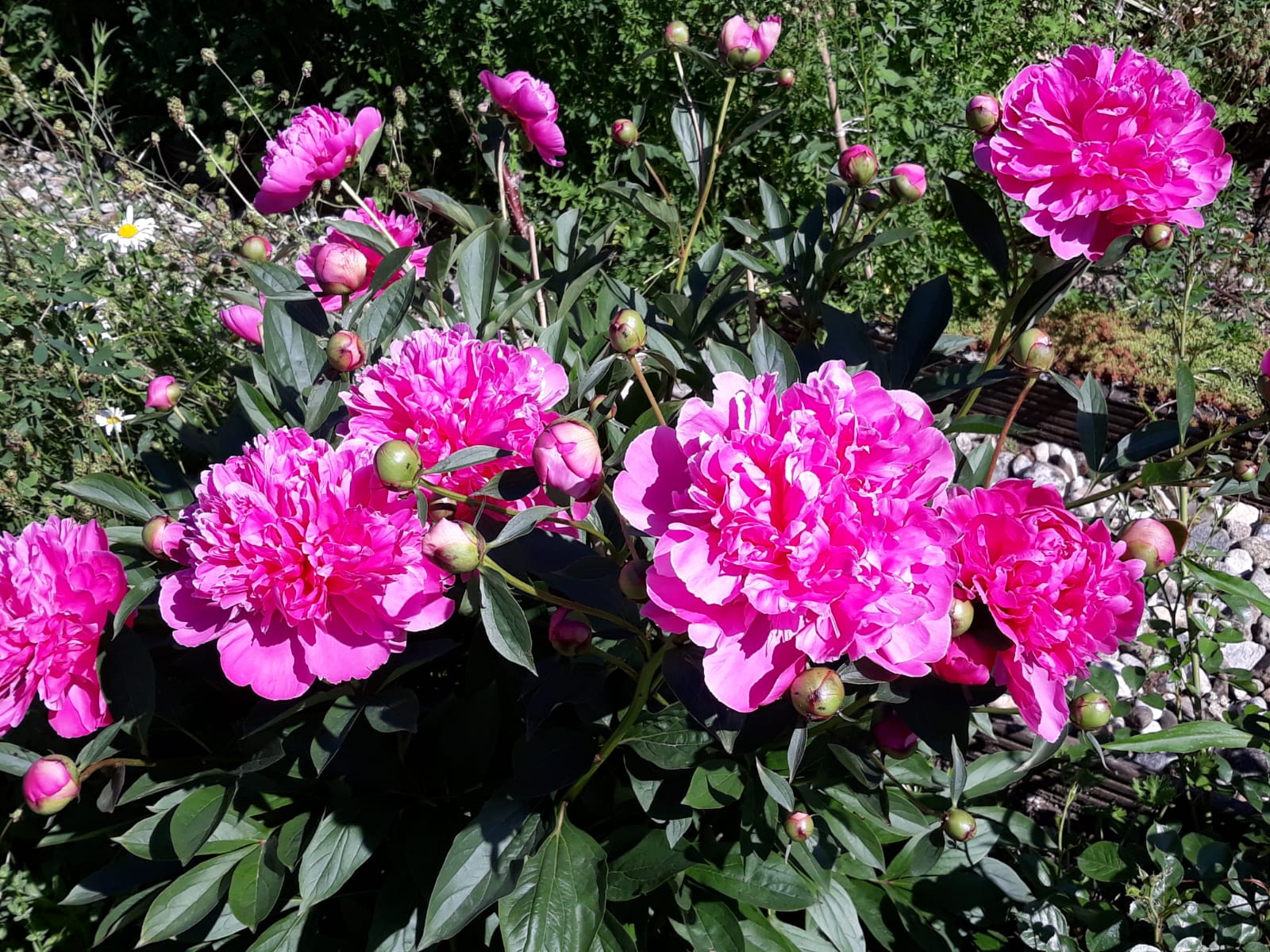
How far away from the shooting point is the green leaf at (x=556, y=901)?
38.0 inches

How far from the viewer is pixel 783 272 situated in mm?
1405

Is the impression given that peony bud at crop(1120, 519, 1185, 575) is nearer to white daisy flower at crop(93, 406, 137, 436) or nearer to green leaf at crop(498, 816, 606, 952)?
green leaf at crop(498, 816, 606, 952)

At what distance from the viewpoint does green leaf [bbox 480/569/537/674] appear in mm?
774

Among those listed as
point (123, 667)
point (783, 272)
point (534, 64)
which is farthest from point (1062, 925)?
point (534, 64)

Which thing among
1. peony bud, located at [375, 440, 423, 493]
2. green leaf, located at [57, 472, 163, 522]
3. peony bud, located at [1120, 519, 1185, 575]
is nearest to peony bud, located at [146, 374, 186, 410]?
green leaf, located at [57, 472, 163, 522]

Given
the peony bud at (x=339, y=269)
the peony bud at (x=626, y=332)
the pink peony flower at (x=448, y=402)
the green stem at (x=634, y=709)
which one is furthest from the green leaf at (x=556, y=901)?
the peony bud at (x=339, y=269)

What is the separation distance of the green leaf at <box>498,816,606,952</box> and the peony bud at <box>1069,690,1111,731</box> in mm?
509

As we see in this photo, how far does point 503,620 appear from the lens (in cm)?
79

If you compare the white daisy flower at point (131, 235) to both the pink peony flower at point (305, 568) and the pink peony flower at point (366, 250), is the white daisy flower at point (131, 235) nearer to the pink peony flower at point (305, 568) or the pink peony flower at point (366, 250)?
the pink peony flower at point (366, 250)

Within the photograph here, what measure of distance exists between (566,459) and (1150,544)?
1.77 ft

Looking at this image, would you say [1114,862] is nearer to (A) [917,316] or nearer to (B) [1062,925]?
(B) [1062,925]

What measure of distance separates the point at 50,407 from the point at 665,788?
5.73ft

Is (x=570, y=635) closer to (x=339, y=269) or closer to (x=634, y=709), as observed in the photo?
(x=634, y=709)

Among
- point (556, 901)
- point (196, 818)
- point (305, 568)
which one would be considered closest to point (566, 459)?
point (305, 568)
